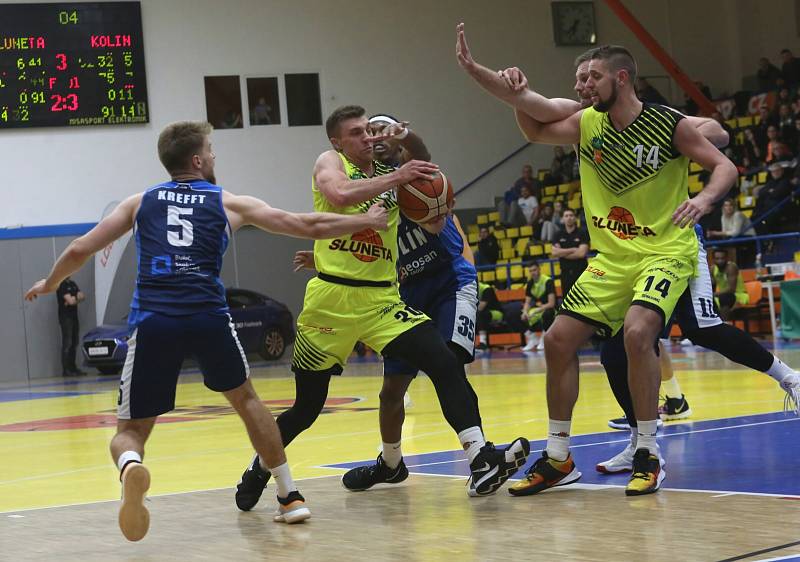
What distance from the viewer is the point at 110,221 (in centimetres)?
529

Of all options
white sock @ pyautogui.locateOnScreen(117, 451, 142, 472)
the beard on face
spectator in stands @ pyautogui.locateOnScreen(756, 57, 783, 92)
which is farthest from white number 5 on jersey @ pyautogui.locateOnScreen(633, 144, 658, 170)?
spectator in stands @ pyautogui.locateOnScreen(756, 57, 783, 92)

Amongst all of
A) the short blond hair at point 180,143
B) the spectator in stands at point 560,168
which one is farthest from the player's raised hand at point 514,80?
the spectator in stands at point 560,168

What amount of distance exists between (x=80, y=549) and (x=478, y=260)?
21893 mm

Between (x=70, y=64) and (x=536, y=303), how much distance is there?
421 inches

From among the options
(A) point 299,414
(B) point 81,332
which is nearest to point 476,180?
(B) point 81,332

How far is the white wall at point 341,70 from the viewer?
2717cm

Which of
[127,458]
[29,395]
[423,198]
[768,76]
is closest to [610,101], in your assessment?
[423,198]

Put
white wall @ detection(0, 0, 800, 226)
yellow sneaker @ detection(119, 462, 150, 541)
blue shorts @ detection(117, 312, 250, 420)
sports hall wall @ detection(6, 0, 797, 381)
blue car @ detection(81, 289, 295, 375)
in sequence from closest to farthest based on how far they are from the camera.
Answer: yellow sneaker @ detection(119, 462, 150, 541), blue shorts @ detection(117, 312, 250, 420), blue car @ detection(81, 289, 295, 375), sports hall wall @ detection(6, 0, 797, 381), white wall @ detection(0, 0, 800, 226)

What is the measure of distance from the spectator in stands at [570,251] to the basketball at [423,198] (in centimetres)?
1175

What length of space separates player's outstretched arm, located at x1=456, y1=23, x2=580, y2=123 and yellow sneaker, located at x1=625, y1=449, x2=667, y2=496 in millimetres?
1705

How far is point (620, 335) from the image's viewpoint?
251 inches

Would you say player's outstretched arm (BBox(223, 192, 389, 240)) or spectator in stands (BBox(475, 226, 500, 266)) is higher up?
→ player's outstretched arm (BBox(223, 192, 389, 240))

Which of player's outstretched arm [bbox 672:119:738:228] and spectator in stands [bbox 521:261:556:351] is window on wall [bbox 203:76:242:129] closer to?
spectator in stands [bbox 521:261:556:351]

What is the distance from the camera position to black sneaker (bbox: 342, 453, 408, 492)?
6387 millimetres
